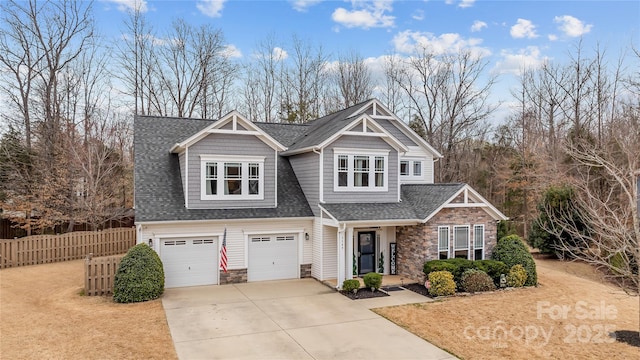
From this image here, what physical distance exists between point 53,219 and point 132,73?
13667mm

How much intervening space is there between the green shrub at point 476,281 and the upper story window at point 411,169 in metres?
7.92

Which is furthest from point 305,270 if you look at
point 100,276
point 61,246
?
point 61,246

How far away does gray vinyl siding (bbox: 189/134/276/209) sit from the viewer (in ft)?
50.6

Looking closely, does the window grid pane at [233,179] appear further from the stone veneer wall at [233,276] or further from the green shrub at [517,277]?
the green shrub at [517,277]

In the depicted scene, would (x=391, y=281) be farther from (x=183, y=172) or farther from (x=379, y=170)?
(x=183, y=172)

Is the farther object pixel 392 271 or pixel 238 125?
pixel 392 271

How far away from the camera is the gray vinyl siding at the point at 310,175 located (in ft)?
54.3

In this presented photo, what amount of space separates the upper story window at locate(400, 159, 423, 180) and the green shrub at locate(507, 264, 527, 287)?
7794mm

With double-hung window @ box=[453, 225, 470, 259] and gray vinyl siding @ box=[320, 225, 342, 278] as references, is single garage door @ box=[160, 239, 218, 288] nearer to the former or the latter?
gray vinyl siding @ box=[320, 225, 342, 278]

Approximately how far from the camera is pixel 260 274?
1614cm

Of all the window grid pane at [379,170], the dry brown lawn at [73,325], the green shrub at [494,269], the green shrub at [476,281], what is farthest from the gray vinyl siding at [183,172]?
the green shrub at [494,269]

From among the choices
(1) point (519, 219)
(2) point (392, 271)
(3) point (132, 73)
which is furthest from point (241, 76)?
(1) point (519, 219)

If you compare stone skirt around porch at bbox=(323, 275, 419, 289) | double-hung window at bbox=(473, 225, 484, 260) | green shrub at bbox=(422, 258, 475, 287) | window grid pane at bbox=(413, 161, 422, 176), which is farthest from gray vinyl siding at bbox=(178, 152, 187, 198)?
window grid pane at bbox=(413, 161, 422, 176)

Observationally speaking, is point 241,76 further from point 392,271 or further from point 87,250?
point 392,271
